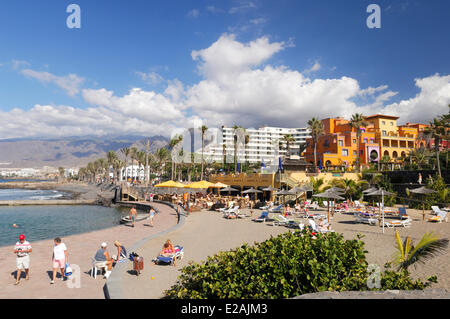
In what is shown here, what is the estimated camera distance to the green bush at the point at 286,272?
4551 mm

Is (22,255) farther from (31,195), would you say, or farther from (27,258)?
(31,195)

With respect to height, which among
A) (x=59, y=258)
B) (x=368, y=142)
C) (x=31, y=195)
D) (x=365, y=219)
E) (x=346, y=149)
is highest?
(x=368, y=142)

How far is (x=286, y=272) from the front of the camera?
467cm

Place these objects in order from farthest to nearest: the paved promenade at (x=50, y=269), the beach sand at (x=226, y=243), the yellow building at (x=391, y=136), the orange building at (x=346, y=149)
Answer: the yellow building at (x=391, y=136) → the orange building at (x=346, y=149) → the beach sand at (x=226, y=243) → the paved promenade at (x=50, y=269)

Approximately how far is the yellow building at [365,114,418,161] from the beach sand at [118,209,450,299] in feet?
128

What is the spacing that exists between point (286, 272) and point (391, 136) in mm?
58905

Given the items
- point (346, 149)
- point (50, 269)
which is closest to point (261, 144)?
point (346, 149)

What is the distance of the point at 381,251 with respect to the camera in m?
10.3

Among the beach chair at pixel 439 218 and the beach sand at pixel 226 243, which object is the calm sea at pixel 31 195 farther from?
the beach chair at pixel 439 218

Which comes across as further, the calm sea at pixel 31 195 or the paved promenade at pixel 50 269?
the calm sea at pixel 31 195

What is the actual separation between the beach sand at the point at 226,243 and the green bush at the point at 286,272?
2.25 meters

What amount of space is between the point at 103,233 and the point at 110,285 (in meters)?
9.03

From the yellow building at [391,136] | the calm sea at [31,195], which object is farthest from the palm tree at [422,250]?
the calm sea at [31,195]
